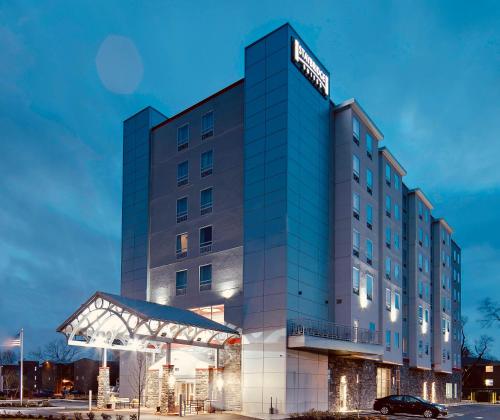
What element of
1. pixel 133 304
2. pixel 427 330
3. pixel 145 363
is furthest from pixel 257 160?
pixel 427 330

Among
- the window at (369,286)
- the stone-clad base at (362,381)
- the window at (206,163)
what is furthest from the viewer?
the window at (369,286)

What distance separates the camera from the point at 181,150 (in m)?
42.1

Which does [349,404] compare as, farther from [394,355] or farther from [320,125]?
[320,125]

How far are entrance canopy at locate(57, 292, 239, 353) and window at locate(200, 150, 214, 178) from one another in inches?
418

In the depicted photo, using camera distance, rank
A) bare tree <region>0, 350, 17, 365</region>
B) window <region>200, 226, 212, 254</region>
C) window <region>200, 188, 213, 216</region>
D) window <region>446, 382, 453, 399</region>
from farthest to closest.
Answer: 1. bare tree <region>0, 350, 17, 365</region>
2. window <region>446, 382, 453, 399</region>
3. window <region>200, 188, 213, 216</region>
4. window <region>200, 226, 212, 254</region>

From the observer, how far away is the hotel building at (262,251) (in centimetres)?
3275

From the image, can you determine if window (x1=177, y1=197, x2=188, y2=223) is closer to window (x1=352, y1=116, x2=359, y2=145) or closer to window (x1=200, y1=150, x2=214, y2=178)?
window (x1=200, y1=150, x2=214, y2=178)

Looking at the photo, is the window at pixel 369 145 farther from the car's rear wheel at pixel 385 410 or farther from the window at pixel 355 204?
the car's rear wheel at pixel 385 410

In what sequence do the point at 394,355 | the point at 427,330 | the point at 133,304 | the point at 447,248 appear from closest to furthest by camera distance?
the point at 133,304 < the point at 394,355 < the point at 427,330 < the point at 447,248

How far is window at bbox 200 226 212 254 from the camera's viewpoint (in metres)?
38.2

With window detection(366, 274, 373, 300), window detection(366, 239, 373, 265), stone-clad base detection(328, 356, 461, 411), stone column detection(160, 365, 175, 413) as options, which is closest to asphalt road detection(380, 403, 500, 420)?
stone-clad base detection(328, 356, 461, 411)

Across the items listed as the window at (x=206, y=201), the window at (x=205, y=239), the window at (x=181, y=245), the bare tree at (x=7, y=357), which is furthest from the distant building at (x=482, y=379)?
the bare tree at (x=7, y=357)

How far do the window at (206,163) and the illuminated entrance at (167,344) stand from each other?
30.7 ft

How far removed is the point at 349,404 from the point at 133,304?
17.3 metres
